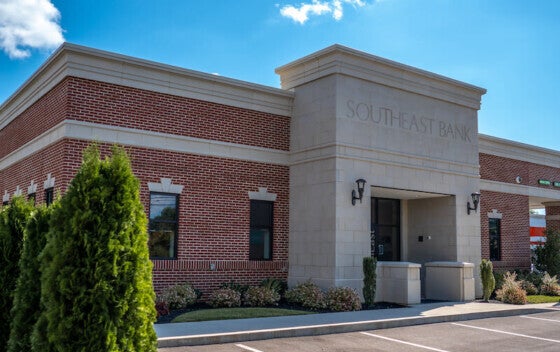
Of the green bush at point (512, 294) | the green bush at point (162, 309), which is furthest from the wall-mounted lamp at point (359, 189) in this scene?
the green bush at point (162, 309)

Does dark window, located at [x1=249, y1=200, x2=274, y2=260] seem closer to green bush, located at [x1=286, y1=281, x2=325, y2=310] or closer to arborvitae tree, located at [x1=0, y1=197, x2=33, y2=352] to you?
green bush, located at [x1=286, y1=281, x2=325, y2=310]

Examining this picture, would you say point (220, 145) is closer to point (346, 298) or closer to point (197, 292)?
point (197, 292)

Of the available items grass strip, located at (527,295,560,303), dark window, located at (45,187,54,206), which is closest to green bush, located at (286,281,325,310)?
dark window, located at (45,187,54,206)

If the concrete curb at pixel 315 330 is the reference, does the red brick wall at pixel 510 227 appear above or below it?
above

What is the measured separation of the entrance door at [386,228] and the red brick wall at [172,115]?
4.48m

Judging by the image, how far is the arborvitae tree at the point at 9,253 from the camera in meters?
7.82

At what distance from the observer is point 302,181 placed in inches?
713

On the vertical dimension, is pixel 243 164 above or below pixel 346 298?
above

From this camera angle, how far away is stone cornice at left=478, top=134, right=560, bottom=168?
24281mm

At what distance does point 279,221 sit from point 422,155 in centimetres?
539

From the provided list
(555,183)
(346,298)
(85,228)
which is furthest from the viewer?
(555,183)

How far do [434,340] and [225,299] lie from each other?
238 inches

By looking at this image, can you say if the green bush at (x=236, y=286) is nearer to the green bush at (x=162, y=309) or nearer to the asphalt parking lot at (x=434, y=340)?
the green bush at (x=162, y=309)

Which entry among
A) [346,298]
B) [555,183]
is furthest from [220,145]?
[555,183]
